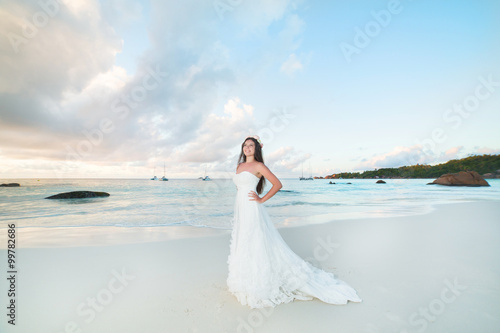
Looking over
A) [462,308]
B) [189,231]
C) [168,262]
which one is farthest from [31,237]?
[462,308]

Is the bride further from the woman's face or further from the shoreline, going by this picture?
the shoreline

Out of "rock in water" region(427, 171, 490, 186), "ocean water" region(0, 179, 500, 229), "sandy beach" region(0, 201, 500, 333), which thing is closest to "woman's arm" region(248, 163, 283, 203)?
"sandy beach" region(0, 201, 500, 333)

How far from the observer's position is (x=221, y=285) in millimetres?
3600

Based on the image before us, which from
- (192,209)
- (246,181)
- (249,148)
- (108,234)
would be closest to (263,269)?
(246,181)

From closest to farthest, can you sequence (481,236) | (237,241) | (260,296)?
(260,296) → (237,241) → (481,236)

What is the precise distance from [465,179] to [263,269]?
41.7 metres

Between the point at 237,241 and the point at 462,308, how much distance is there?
2.90 m

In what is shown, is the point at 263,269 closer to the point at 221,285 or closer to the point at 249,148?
the point at 221,285

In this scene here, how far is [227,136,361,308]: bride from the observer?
10.2 ft

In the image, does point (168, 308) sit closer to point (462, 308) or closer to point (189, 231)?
point (462, 308)

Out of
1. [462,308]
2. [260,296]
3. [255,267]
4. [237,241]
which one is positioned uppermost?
[237,241]

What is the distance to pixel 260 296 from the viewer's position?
3.04 metres

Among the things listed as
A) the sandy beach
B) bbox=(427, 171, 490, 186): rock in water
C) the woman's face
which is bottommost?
the sandy beach

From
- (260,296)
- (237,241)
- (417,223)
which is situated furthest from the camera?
(417,223)
